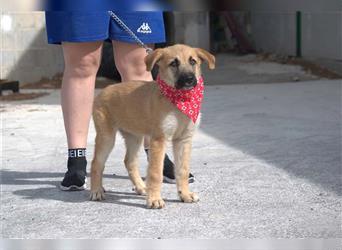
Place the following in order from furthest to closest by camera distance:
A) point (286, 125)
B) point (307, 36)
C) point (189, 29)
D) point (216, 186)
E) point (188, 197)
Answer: point (189, 29), point (307, 36), point (286, 125), point (216, 186), point (188, 197)

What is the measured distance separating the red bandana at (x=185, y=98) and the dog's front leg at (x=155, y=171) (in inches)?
8.0

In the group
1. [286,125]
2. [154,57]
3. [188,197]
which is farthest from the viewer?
[286,125]

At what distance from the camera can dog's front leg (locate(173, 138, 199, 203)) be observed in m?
3.40

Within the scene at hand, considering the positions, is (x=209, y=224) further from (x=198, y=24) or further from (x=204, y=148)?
(x=198, y=24)

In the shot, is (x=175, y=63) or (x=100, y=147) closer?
(x=175, y=63)

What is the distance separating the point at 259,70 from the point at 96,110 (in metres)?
8.04

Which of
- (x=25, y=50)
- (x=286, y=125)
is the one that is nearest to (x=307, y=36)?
(x=25, y=50)

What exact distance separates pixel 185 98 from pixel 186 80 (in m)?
0.12

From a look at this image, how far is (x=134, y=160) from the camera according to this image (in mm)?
3684

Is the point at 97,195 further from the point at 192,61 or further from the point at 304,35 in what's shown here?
the point at 304,35

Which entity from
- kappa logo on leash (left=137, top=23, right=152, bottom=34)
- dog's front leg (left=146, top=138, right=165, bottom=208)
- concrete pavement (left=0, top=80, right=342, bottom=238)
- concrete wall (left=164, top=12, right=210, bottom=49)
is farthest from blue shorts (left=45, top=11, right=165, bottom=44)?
concrete wall (left=164, top=12, right=210, bottom=49)

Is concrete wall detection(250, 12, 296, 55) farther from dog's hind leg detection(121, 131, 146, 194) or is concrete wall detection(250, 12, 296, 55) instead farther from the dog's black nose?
the dog's black nose

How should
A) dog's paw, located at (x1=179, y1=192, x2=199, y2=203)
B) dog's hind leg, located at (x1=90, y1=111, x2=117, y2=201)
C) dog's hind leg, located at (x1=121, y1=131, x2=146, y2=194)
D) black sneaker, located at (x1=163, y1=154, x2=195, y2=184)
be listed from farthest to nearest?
black sneaker, located at (x1=163, y1=154, x2=195, y2=184) → dog's hind leg, located at (x1=121, y1=131, x2=146, y2=194) → dog's hind leg, located at (x1=90, y1=111, x2=117, y2=201) → dog's paw, located at (x1=179, y1=192, x2=199, y2=203)

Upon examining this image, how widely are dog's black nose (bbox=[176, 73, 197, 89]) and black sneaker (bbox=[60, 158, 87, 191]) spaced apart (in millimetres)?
901
